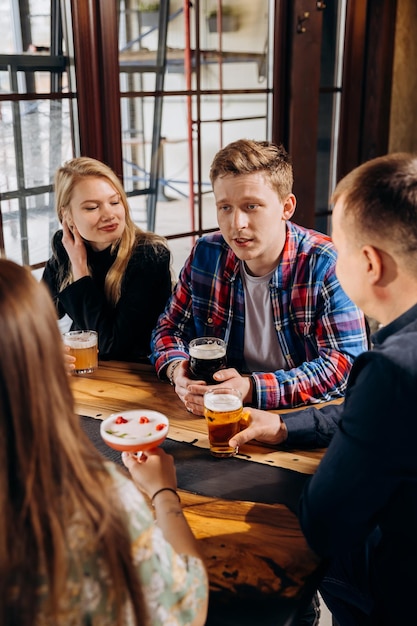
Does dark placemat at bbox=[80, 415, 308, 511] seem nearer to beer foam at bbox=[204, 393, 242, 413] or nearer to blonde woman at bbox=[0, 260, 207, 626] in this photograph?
beer foam at bbox=[204, 393, 242, 413]

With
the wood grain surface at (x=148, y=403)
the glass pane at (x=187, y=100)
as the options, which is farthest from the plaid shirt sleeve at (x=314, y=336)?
the glass pane at (x=187, y=100)

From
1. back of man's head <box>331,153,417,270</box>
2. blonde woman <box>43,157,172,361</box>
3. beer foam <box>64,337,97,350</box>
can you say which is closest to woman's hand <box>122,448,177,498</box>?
back of man's head <box>331,153,417,270</box>

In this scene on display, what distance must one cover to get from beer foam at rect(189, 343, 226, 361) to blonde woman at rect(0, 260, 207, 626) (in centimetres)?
84

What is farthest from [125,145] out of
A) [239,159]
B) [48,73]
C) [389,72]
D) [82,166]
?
[389,72]

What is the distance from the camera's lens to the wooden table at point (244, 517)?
3.23 ft

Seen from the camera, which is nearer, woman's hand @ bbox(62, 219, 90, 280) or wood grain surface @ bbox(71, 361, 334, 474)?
wood grain surface @ bbox(71, 361, 334, 474)

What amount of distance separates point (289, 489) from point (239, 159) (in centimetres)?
101

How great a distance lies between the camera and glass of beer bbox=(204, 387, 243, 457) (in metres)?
1.40

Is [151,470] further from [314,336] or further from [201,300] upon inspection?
[201,300]

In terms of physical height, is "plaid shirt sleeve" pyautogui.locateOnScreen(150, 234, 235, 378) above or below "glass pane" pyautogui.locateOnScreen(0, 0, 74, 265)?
below

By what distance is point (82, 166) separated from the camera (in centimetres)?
231

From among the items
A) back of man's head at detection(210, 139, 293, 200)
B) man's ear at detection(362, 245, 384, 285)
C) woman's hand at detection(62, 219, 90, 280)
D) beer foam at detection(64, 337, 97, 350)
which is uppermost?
Result: back of man's head at detection(210, 139, 293, 200)

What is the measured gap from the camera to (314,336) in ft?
6.06

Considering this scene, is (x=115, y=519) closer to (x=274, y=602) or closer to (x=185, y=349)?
(x=274, y=602)
